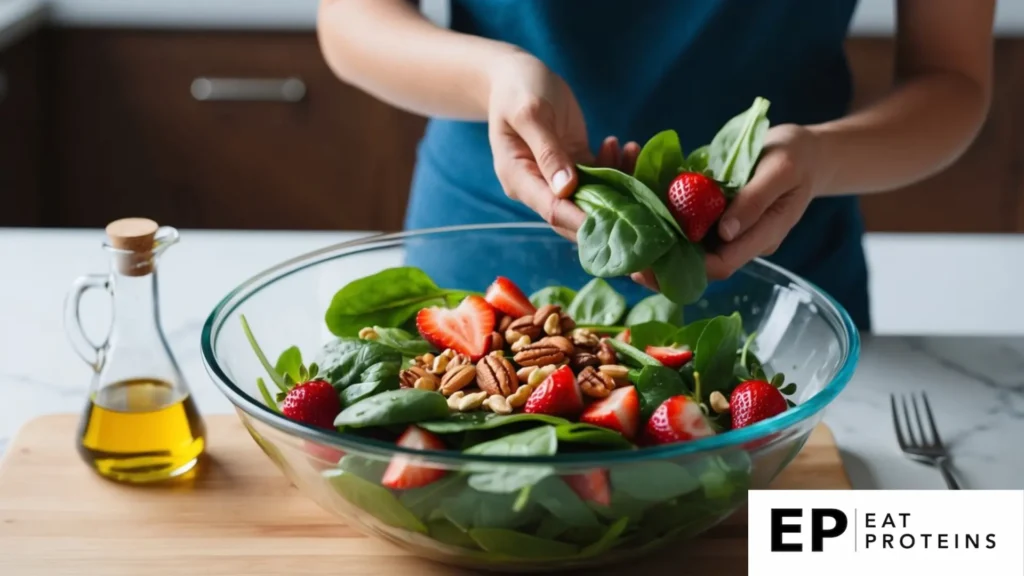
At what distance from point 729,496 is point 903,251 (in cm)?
88

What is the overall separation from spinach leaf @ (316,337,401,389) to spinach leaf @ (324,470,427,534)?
12 cm

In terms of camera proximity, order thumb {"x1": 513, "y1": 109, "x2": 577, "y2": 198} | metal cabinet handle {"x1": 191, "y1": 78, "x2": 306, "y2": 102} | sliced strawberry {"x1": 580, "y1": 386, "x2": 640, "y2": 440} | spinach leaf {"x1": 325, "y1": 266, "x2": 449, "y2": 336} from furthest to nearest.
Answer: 1. metal cabinet handle {"x1": 191, "y1": 78, "x2": 306, "y2": 102}
2. spinach leaf {"x1": 325, "y1": 266, "x2": 449, "y2": 336}
3. thumb {"x1": 513, "y1": 109, "x2": 577, "y2": 198}
4. sliced strawberry {"x1": 580, "y1": 386, "x2": 640, "y2": 440}

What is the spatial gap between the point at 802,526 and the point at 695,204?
25 cm

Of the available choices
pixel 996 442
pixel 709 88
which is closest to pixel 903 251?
pixel 709 88

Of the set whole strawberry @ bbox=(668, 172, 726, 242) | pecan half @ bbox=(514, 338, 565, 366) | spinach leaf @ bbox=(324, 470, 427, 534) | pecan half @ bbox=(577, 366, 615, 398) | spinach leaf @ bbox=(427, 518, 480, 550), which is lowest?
spinach leaf @ bbox=(427, 518, 480, 550)

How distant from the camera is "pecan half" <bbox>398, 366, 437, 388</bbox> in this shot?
88 cm

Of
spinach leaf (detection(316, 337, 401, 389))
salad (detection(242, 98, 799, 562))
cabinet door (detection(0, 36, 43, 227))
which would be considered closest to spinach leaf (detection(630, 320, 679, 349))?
salad (detection(242, 98, 799, 562))

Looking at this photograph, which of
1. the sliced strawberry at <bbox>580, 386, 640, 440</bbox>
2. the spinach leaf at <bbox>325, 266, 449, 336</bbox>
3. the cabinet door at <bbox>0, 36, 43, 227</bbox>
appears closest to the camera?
the sliced strawberry at <bbox>580, 386, 640, 440</bbox>

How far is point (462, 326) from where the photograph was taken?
955mm

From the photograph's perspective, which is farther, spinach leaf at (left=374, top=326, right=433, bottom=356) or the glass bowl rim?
spinach leaf at (left=374, top=326, right=433, bottom=356)

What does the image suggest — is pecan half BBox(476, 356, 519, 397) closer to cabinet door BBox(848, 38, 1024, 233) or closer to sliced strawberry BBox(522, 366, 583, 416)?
sliced strawberry BBox(522, 366, 583, 416)

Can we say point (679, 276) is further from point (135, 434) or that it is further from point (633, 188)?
point (135, 434)

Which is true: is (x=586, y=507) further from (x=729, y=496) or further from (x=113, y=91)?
(x=113, y=91)

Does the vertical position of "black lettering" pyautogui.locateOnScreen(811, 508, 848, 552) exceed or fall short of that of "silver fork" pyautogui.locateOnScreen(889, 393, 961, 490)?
it falls short
